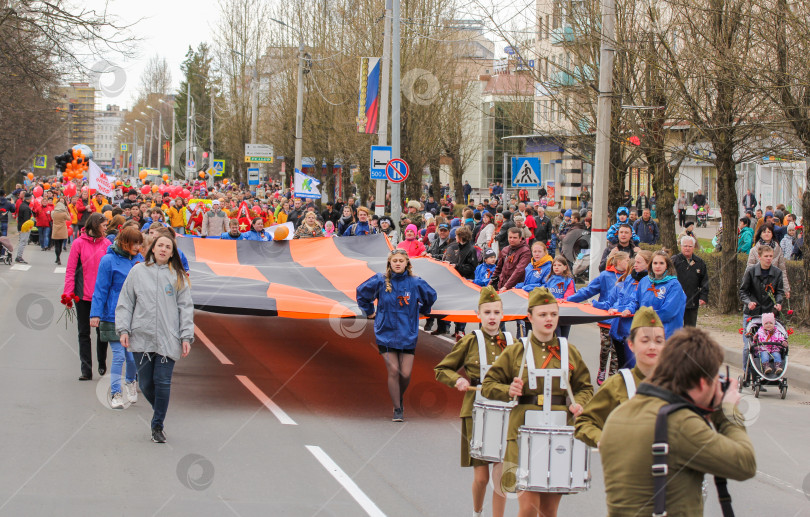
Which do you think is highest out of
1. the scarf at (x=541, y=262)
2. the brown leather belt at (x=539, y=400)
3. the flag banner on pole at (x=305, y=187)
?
the flag banner on pole at (x=305, y=187)

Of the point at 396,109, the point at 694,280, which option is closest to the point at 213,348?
the point at 694,280

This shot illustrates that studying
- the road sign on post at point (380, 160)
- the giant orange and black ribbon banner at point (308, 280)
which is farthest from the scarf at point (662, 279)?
the road sign on post at point (380, 160)

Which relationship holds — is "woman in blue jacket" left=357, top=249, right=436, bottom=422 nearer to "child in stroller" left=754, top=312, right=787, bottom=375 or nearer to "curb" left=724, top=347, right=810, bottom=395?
"child in stroller" left=754, top=312, right=787, bottom=375

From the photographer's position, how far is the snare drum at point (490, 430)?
224 inches

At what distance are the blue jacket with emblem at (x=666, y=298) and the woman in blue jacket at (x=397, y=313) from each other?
220 cm

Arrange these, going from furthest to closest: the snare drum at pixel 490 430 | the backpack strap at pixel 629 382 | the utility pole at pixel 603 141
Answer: the utility pole at pixel 603 141, the snare drum at pixel 490 430, the backpack strap at pixel 629 382

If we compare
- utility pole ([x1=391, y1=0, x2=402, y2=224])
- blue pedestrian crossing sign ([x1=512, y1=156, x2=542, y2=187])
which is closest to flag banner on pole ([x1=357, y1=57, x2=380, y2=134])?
utility pole ([x1=391, y1=0, x2=402, y2=224])

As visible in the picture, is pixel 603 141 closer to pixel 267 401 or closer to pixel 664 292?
pixel 664 292

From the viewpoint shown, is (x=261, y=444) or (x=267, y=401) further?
(x=267, y=401)

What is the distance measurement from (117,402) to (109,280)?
1.21m

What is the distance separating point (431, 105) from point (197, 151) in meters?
72.3

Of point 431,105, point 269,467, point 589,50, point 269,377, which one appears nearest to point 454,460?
point 269,467

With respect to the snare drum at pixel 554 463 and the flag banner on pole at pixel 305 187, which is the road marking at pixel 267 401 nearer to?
the snare drum at pixel 554 463

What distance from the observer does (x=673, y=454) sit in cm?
350
